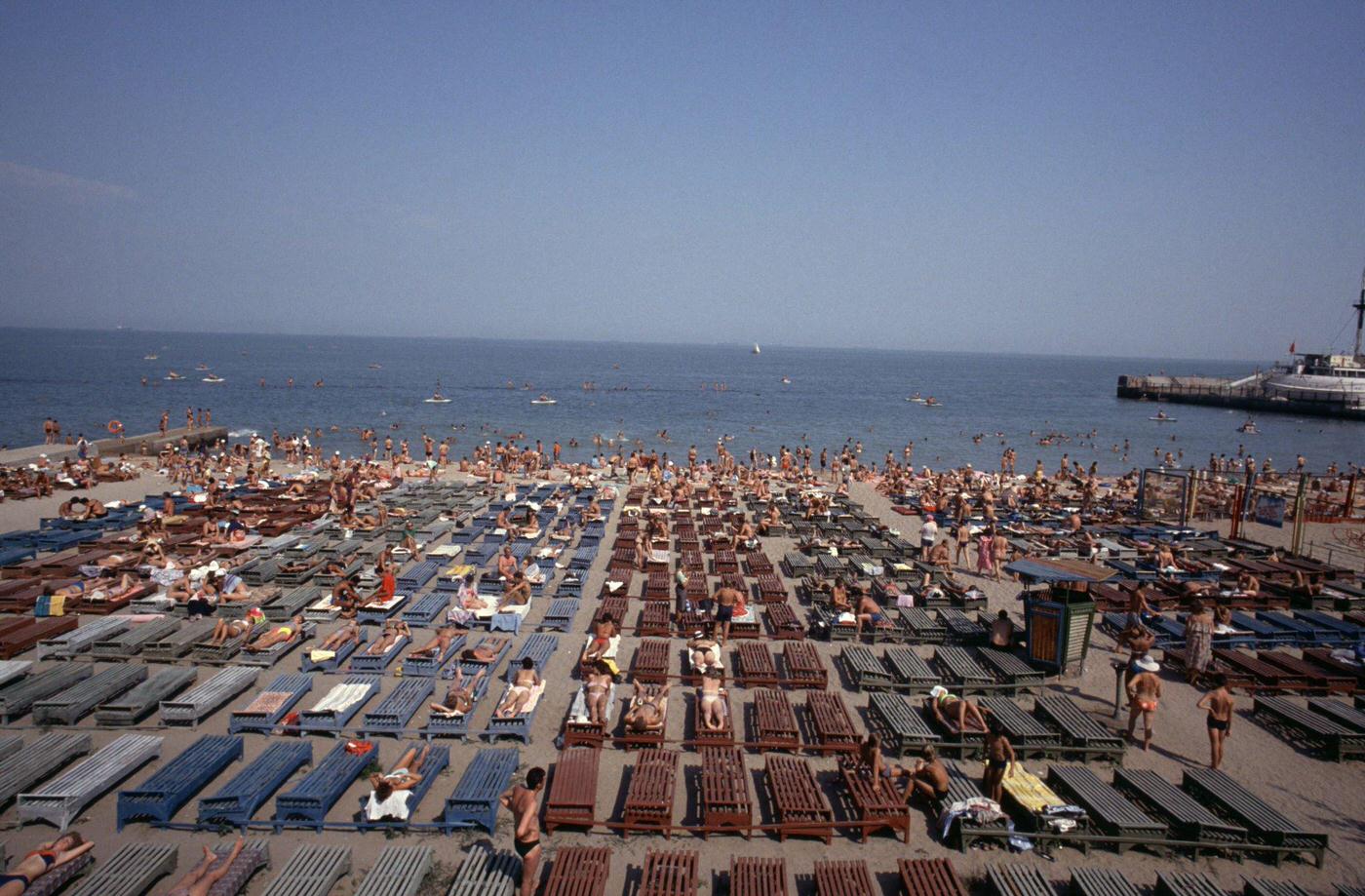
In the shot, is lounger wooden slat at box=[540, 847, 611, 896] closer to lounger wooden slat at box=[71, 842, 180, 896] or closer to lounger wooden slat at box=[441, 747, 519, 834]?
lounger wooden slat at box=[441, 747, 519, 834]

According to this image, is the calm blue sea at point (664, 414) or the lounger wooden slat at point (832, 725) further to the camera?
the calm blue sea at point (664, 414)

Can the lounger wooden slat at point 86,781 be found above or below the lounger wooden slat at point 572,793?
below

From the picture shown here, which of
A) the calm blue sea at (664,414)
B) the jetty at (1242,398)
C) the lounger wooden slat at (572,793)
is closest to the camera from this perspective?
the lounger wooden slat at (572,793)

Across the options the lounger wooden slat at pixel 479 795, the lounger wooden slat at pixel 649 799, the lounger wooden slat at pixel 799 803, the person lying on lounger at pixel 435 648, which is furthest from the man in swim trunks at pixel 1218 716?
the person lying on lounger at pixel 435 648

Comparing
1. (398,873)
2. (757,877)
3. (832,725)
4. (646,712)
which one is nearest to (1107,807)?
(832,725)

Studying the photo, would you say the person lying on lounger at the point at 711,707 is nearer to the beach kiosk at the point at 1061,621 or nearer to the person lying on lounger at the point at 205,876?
the person lying on lounger at the point at 205,876

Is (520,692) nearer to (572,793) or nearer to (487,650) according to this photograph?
(487,650)
